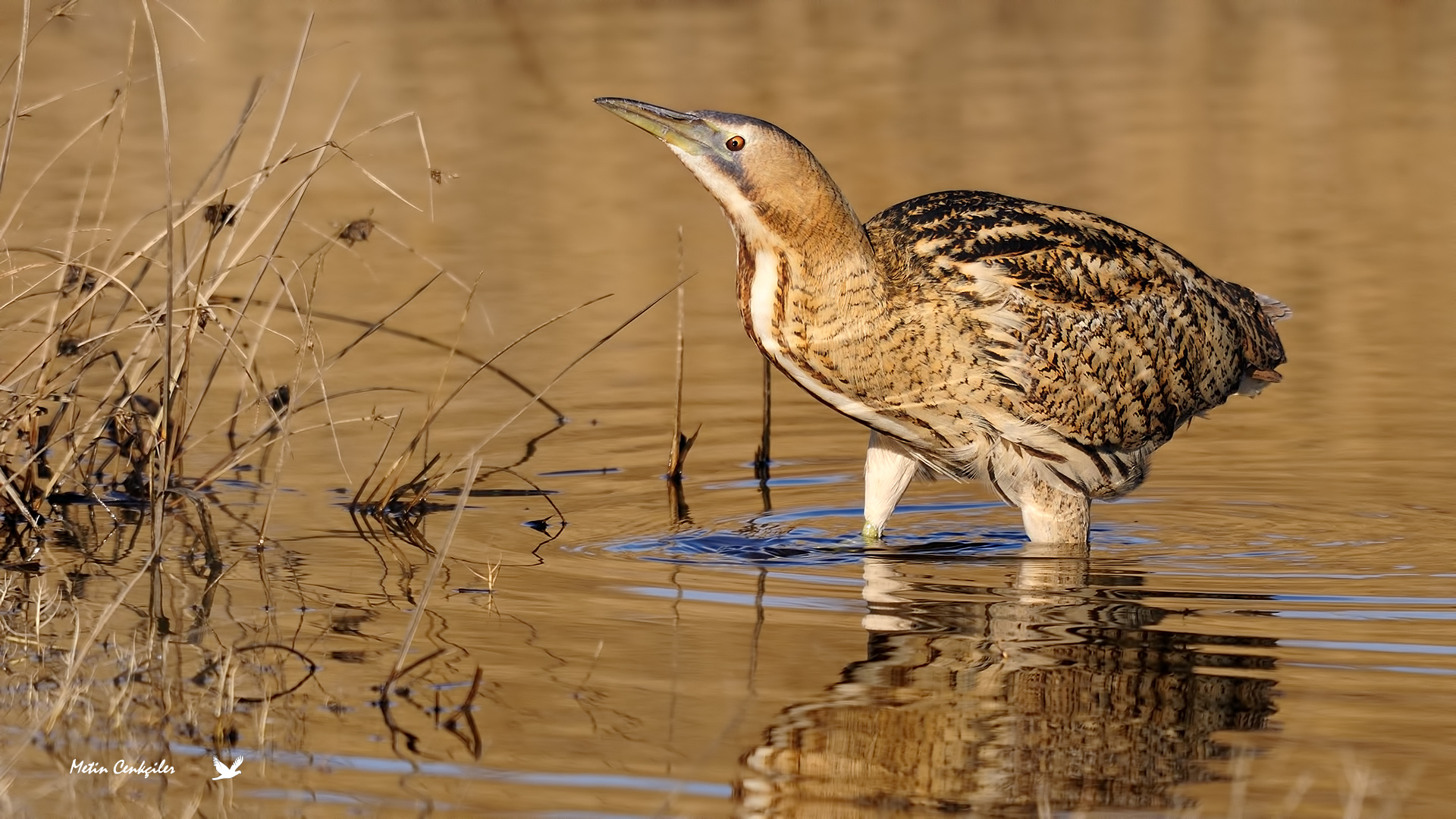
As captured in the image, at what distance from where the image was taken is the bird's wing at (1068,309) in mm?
6352

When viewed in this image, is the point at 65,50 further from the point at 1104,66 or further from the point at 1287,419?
the point at 1287,419

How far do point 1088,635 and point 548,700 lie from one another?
4.87ft

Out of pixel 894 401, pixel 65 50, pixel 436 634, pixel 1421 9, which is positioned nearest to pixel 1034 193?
pixel 894 401

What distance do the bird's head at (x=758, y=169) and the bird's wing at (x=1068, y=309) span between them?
1.12ft

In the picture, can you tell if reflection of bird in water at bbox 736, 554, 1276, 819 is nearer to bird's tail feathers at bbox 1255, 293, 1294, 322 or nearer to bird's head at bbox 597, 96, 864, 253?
bird's head at bbox 597, 96, 864, 253

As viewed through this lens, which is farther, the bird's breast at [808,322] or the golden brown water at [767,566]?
the bird's breast at [808,322]

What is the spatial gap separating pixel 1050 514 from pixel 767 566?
0.90 m

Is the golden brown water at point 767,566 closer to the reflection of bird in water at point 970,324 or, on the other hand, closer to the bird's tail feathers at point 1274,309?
the reflection of bird in water at point 970,324

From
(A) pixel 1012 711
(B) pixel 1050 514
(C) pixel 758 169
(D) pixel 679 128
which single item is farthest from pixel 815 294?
(A) pixel 1012 711

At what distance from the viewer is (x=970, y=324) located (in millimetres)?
6316

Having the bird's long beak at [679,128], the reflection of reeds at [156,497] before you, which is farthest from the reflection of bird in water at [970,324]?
the reflection of reeds at [156,497]

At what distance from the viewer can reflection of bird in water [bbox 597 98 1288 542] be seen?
611 centimetres

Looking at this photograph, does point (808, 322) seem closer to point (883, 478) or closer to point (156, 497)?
point (883, 478)

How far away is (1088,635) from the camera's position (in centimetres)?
552
